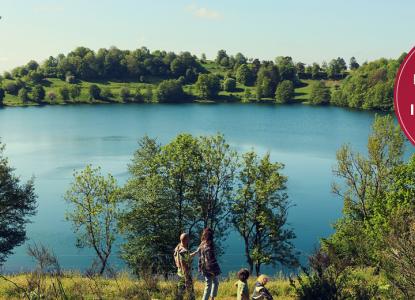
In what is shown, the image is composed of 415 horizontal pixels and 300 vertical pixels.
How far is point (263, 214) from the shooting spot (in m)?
33.2

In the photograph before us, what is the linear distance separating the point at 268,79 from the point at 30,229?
6023 inches

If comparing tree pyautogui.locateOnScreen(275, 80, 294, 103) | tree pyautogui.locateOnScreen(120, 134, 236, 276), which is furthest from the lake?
tree pyautogui.locateOnScreen(275, 80, 294, 103)

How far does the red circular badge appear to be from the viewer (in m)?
2.58

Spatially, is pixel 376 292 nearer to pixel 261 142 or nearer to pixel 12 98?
pixel 261 142

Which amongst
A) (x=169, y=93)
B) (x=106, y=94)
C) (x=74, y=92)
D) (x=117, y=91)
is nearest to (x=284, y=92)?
(x=169, y=93)

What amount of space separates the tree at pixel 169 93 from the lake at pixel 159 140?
16294 mm

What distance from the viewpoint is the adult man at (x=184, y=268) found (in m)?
9.27

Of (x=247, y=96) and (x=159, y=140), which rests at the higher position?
(x=247, y=96)

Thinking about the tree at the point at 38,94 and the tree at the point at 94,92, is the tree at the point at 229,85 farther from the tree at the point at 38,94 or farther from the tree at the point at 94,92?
the tree at the point at 38,94

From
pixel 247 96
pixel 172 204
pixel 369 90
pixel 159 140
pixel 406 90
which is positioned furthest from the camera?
pixel 247 96

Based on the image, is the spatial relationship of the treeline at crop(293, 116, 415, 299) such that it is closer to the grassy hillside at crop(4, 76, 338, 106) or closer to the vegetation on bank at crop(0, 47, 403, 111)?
the vegetation on bank at crop(0, 47, 403, 111)

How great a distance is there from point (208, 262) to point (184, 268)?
2.11 feet

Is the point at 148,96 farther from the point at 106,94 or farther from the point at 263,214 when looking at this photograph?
the point at 263,214

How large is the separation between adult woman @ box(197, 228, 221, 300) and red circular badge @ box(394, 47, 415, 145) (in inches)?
287
